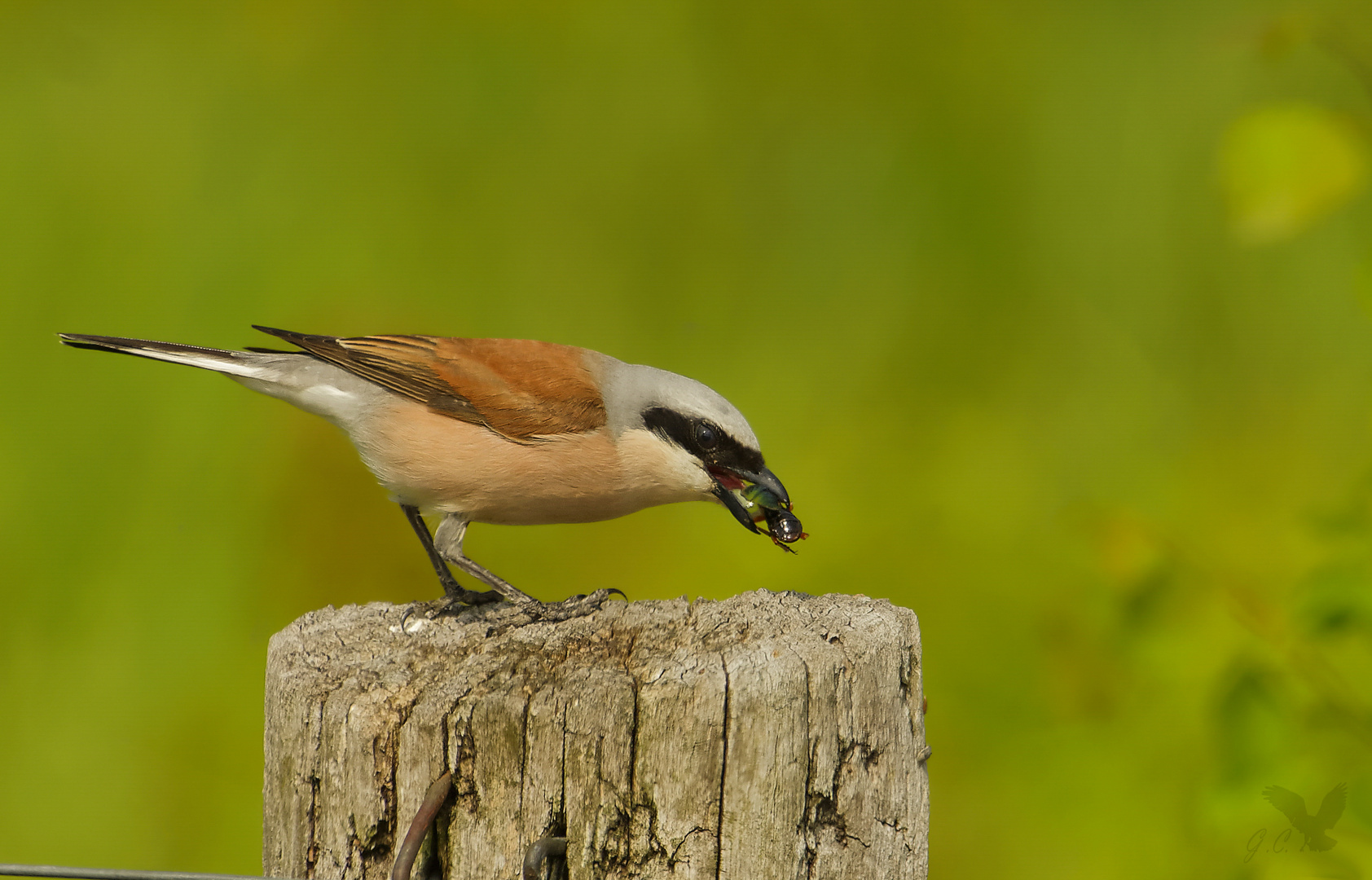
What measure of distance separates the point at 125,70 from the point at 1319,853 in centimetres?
749

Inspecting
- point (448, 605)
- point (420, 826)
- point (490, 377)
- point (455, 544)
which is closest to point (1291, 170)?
point (420, 826)

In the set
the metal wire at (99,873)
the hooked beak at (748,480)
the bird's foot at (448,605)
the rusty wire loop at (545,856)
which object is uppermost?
the hooked beak at (748,480)

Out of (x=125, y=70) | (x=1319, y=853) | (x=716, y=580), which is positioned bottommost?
(x=1319, y=853)

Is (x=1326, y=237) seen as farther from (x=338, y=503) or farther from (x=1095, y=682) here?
(x=338, y=503)

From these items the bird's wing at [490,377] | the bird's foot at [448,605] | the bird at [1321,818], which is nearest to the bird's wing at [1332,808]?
the bird at [1321,818]

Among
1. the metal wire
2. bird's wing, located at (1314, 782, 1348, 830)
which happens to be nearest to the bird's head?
bird's wing, located at (1314, 782, 1348, 830)

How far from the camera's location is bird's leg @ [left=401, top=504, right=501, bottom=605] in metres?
3.86

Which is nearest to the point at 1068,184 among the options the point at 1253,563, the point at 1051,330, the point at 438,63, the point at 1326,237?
the point at 1051,330

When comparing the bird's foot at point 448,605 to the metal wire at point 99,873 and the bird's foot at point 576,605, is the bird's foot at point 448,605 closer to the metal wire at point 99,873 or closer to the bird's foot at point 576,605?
the bird's foot at point 576,605

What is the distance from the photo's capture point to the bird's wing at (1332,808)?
7.47 ft

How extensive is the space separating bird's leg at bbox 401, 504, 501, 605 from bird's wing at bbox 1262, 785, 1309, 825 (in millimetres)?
2248

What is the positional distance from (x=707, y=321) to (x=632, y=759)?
15.0 ft

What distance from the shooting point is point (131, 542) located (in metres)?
5.84

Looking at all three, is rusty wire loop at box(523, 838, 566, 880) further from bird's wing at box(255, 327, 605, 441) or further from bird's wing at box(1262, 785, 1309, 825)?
bird's wing at box(255, 327, 605, 441)
